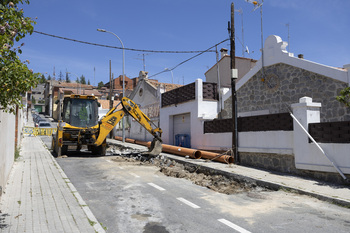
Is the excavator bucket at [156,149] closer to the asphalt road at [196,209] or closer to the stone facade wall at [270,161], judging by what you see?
the stone facade wall at [270,161]

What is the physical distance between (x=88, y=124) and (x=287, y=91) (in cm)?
1061

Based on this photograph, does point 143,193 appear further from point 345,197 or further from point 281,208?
point 345,197

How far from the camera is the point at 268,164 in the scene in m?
11.2

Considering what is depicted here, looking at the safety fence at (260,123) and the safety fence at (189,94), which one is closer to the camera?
the safety fence at (260,123)

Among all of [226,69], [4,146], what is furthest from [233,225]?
[226,69]

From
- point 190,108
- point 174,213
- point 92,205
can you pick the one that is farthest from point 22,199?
point 190,108

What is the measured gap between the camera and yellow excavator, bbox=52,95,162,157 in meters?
14.7

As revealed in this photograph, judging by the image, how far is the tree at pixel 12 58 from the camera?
359 cm

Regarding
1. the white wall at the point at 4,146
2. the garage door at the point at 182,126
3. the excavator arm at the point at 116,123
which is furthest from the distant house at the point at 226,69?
the white wall at the point at 4,146

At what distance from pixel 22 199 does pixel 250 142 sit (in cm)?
894

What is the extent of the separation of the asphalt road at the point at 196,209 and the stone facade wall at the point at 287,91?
5.03 metres

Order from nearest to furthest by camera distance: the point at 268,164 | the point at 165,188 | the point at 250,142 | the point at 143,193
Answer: the point at 143,193 → the point at 165,188 → the point at 268,164 → the point at 250,142

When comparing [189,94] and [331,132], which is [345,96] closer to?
[331,132]

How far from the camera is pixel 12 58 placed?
3.76 m
